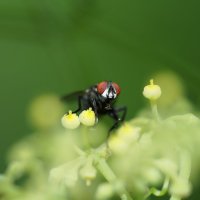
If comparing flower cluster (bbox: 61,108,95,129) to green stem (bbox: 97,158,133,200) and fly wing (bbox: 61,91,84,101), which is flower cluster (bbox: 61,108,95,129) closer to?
green stem (bbox: 97,158,133,200)

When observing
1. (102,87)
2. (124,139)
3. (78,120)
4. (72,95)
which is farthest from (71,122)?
(72,95)

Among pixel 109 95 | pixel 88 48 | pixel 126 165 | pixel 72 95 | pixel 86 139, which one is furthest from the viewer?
pixel 88 48

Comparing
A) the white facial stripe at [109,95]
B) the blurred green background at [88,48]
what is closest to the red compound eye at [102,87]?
the white facial stripe at [109,95]

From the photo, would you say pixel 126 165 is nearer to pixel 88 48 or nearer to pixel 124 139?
pixel 124 139

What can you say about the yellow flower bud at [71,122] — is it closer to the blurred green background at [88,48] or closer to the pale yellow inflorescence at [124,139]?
the pale yellow inflorescence at [124,139]

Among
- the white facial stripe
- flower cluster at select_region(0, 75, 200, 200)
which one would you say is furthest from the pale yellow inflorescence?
the white facial stripe

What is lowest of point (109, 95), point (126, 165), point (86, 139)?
point (126, 165)
